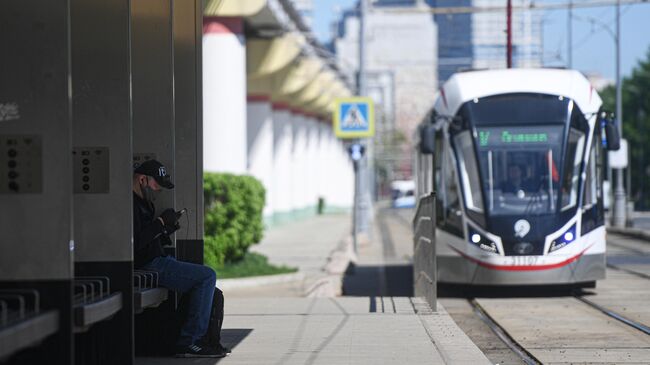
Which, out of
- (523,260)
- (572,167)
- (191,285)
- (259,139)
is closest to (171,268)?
(191,285)

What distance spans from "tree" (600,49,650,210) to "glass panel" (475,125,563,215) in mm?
79102

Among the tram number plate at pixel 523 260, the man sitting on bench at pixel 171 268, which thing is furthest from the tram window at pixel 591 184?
the man sitting on bench at pixel 171 268

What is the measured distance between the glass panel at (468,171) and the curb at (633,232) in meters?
20.5

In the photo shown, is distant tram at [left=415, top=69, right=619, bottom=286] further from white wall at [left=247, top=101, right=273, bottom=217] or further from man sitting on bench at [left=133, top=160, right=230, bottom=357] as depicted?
white wall at [left=247, top=101, right=273, bottom=217]

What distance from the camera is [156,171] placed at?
10266 mm

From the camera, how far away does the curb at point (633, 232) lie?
39375 mm

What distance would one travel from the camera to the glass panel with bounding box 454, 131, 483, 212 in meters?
19.3

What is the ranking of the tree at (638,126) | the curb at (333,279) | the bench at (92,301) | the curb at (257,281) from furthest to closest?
the tree at (638,126), the curb at (257,281), the curb at (333,279), the bench at (92,301)

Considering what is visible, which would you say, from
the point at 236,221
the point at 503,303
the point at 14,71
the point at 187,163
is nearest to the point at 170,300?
the point at 187,163

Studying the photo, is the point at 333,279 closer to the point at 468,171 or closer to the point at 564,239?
the point at 468,171

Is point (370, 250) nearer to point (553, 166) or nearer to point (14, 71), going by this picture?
point (553, 166)

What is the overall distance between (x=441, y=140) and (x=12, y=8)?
1341 cm

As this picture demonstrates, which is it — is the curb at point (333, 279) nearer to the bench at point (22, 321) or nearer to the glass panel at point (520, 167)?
the glass panel at point (520, 167)

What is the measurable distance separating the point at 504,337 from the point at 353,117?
18481 mm
